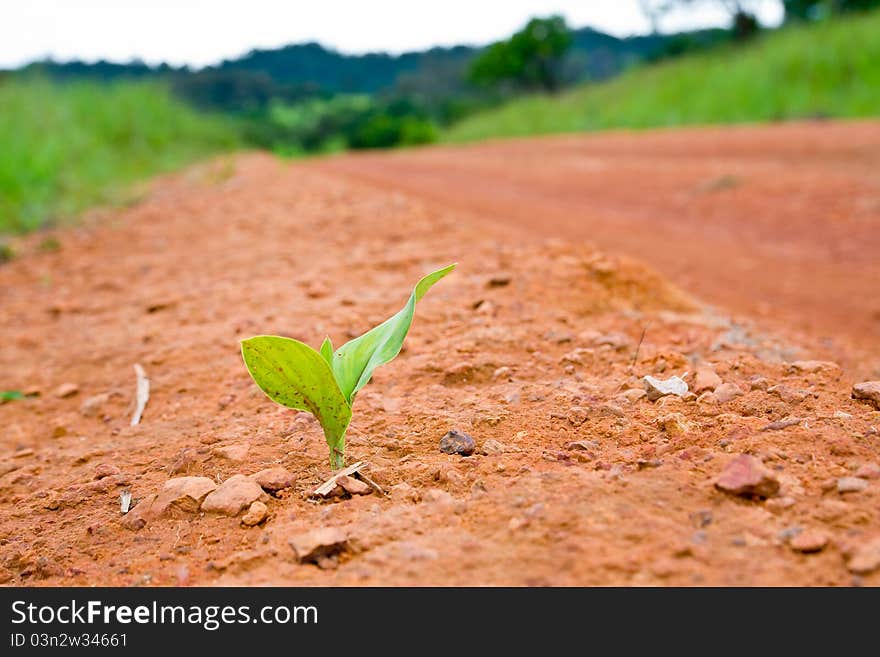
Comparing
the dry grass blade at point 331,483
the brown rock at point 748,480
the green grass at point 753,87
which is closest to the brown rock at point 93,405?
the dry grass blade at point 331,483

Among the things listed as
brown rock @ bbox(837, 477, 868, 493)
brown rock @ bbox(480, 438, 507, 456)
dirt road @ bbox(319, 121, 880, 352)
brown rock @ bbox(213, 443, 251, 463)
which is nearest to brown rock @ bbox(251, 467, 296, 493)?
brown rock @ bbox(213, 443, 251, 463)

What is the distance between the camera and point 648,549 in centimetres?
106

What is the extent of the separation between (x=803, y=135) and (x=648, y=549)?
844 centimetres

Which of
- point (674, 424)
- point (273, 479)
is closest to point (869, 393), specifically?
point (674, 424)

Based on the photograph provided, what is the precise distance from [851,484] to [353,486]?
78 cm

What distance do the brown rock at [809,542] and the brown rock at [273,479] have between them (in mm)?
821

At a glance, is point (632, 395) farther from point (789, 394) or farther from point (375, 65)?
point (375, 65)

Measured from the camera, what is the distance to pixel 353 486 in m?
1.36

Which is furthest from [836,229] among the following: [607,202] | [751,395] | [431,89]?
[431,89]

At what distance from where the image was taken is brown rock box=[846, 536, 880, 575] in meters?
0.98

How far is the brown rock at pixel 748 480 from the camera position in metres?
1.17

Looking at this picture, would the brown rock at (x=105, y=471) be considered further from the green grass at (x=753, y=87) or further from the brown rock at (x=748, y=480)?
the green grass at (x=753, y=87)
